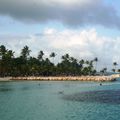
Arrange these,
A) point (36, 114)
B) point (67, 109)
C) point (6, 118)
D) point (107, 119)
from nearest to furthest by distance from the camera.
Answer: point (107, 119)
point (6, 118)
point (36, 114)
point (67, 109)

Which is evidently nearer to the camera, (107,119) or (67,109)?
(107,119)

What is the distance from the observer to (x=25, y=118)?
54344 mm

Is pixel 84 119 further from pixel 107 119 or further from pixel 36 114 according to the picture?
pixel 36 114

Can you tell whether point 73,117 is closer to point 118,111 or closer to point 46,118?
point 46,118

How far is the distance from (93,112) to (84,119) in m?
7.27

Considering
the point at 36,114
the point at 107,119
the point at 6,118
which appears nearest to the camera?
the point at 107,119

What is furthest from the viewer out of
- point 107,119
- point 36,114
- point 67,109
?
point 67,109

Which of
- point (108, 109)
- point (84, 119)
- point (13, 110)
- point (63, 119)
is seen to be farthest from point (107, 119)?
point (13, 110)

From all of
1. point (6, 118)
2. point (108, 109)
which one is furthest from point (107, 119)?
point (6, 118)

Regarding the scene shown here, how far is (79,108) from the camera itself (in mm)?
65062

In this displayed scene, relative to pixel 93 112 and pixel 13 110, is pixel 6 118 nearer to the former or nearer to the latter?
pixel 13 110

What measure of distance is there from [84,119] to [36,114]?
10.4m

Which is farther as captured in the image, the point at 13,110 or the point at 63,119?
the point at 13,110

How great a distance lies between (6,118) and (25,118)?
3.26 m
